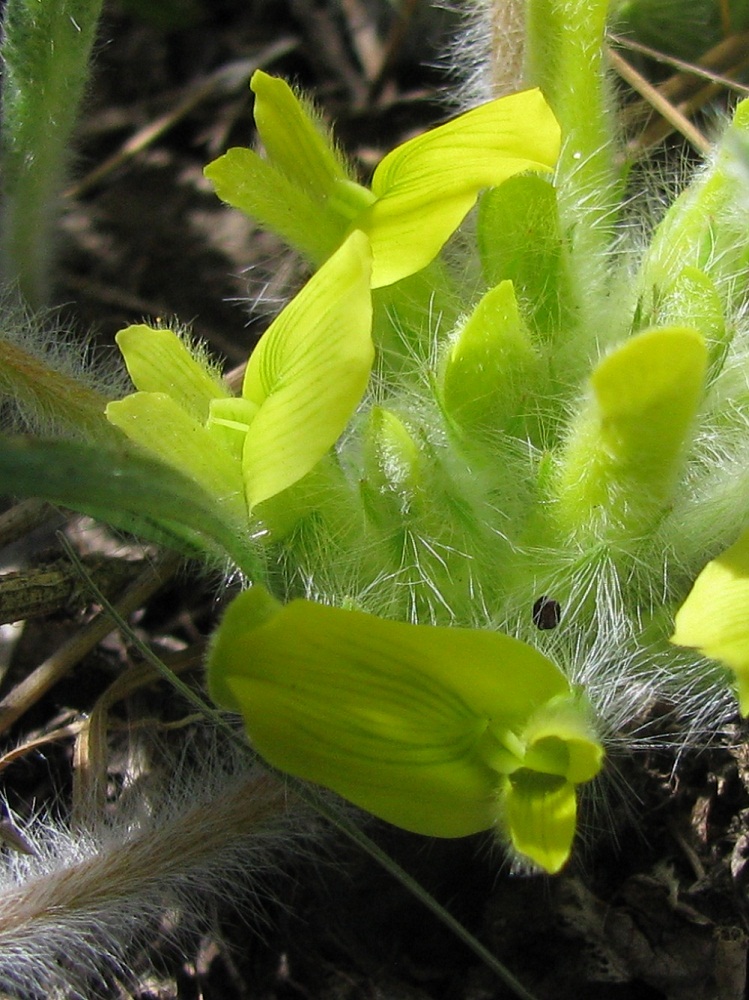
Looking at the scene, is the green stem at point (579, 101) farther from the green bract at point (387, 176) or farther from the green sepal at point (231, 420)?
the green sepal at point (231, 420)

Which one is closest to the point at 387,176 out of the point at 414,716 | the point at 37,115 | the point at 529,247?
the point at 529,247

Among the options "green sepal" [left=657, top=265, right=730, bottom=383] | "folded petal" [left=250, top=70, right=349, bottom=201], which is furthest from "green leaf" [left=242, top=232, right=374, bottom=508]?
"green sepal" [left=657, top=265, right=730, bottom=383]

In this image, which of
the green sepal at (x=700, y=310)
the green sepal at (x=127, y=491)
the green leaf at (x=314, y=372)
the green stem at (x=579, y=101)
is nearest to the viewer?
the green sepal at (x=127, y=491)

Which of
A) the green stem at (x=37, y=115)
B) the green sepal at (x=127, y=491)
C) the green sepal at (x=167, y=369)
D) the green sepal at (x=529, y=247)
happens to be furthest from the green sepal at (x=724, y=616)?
the green stem at (x=37, y=115)

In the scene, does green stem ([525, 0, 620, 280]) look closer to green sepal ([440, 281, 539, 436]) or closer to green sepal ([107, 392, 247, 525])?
green sepal ([440, 281, 539, 436])

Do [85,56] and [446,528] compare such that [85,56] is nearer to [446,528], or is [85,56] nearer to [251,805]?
[446,528]

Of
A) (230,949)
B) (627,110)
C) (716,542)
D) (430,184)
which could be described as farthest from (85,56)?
(230,949)

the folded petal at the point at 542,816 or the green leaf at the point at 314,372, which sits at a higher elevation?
the green leaf at the point at 314,372
